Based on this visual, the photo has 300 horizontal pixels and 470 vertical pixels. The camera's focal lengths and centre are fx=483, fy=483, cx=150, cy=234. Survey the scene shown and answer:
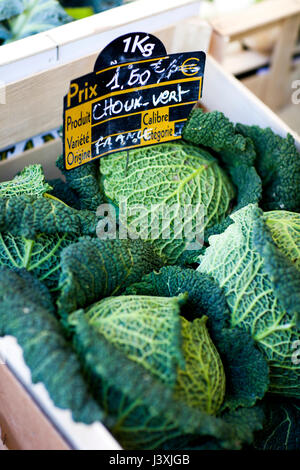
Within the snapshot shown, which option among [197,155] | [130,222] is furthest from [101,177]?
[197,155]

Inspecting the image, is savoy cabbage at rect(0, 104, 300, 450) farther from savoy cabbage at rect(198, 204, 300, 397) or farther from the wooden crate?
the wooden crate

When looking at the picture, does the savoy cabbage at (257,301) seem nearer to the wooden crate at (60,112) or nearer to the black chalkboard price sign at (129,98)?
the black chalkboard price sign at (129,98)

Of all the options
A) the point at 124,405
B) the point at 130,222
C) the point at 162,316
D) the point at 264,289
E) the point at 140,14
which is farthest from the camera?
the point at 140,14

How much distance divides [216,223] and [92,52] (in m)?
1.02

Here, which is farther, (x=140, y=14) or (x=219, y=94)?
(x=219, y=94)

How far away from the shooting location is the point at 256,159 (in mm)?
2494

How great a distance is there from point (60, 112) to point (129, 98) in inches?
21.3

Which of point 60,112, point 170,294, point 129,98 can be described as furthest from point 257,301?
point 60,112

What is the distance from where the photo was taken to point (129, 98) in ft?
6.76

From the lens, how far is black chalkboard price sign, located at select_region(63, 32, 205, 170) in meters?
1.94

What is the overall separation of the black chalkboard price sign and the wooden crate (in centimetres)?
41

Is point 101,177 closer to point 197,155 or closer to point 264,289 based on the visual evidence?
point 197,155

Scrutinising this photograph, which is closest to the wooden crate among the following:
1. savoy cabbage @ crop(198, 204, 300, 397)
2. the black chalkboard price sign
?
the black chalkboard price sign

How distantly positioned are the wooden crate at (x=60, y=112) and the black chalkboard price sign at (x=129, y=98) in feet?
1.34
